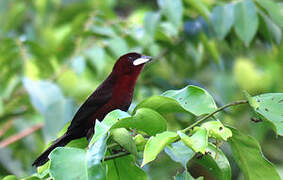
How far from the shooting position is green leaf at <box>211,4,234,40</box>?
2.84 m

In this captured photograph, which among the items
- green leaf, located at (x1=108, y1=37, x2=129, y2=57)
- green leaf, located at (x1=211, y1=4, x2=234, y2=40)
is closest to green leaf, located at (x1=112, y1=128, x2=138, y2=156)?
green leaf, located at (x1=211, y1=4, x2=234, y2=40)

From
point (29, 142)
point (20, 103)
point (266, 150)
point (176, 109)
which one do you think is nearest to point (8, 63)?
point (20, 103)

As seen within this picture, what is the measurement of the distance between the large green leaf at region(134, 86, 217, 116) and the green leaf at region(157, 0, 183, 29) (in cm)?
119

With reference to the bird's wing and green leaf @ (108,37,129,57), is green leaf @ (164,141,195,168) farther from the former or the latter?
green leaf @ (108,37,129,57)

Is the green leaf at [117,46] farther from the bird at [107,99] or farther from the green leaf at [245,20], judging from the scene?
the green leaf at [245,20]

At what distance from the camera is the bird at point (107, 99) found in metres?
2.31

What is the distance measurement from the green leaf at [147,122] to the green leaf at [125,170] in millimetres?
125

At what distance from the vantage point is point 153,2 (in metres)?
6.77

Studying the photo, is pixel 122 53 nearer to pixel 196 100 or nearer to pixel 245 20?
pixel 245 20

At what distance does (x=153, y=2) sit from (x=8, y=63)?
345 centimetres

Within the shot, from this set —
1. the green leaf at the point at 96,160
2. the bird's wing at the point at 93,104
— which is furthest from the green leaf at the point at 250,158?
the bird's wing at the point at 93,104

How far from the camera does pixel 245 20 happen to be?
2748 millimetres

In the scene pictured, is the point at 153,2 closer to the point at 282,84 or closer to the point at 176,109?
the point at 282,84

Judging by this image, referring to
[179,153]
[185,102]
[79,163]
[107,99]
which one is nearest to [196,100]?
[185,102]
